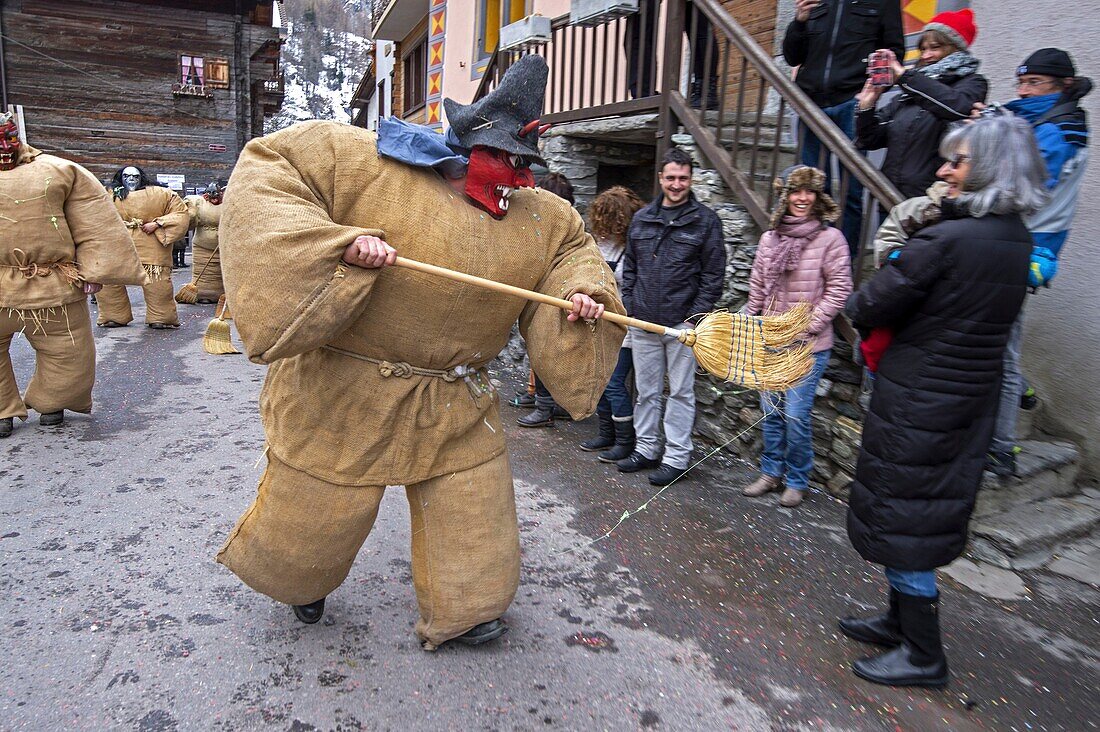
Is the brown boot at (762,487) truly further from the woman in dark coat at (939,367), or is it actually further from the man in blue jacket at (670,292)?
the woman in dark coat at (939,367)

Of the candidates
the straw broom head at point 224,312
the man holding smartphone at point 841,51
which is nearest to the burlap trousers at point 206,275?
the straw broom head at point 224,312

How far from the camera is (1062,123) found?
12.1 feet

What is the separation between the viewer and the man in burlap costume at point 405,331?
2.20 m

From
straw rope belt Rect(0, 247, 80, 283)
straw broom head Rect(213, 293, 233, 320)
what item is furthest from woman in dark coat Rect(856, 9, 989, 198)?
straw rope belt Rect(0, 247, 80, 283)

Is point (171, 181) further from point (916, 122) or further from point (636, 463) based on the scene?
point (916, 122)

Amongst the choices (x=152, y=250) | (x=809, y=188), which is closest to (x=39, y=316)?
(x=809, y=188)

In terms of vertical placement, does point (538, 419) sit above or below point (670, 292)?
below

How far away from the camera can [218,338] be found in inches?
169

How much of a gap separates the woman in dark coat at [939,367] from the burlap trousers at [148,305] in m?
8.99

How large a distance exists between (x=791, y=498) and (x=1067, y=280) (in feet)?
6.95

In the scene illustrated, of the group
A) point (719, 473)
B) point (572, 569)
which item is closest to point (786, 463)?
point (719, 473)

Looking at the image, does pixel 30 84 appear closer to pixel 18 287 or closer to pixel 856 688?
pixel 18 287

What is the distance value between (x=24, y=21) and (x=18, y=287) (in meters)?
19.6

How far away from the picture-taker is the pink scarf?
424 cm
